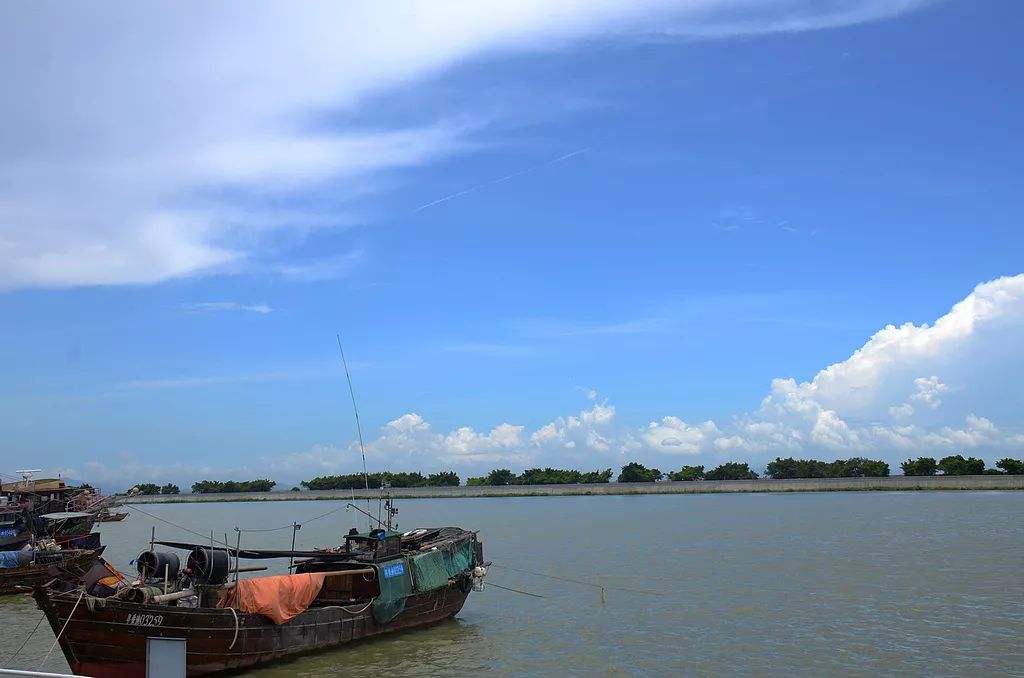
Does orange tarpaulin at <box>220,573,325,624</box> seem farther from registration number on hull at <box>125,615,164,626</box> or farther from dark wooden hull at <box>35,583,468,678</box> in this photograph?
registration number on hull at <box>125,615,164,626</box>

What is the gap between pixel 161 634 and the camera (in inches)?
720

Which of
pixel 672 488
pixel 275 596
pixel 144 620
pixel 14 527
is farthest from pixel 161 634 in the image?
pixel 672 488

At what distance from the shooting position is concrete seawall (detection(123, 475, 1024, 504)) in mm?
95438

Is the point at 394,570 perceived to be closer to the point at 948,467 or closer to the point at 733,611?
the point at 733,611

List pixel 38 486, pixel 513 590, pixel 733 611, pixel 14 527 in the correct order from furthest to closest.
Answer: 1. pixel 38 486
2. pixel 14 527
3. pixel 513 590
4. pixel 733 611

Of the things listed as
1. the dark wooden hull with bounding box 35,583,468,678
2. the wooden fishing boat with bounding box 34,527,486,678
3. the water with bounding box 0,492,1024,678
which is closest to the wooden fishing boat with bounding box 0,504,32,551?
the water with bounding box 0,492,1024,678

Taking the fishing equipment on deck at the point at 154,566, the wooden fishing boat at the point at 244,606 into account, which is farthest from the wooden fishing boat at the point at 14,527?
the fishing equipment on deck at the point at 154,566

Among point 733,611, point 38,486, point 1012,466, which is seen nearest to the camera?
point 733,611

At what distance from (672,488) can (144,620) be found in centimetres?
10424

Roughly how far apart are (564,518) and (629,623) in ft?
165

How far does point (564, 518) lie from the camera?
75.9 meters

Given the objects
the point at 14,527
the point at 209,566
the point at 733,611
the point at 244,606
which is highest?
the point at 209,566

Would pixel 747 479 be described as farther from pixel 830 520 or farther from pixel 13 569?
pixel 13 569

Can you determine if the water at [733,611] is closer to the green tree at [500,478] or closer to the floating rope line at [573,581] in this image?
the floating rope line at [573,581]
